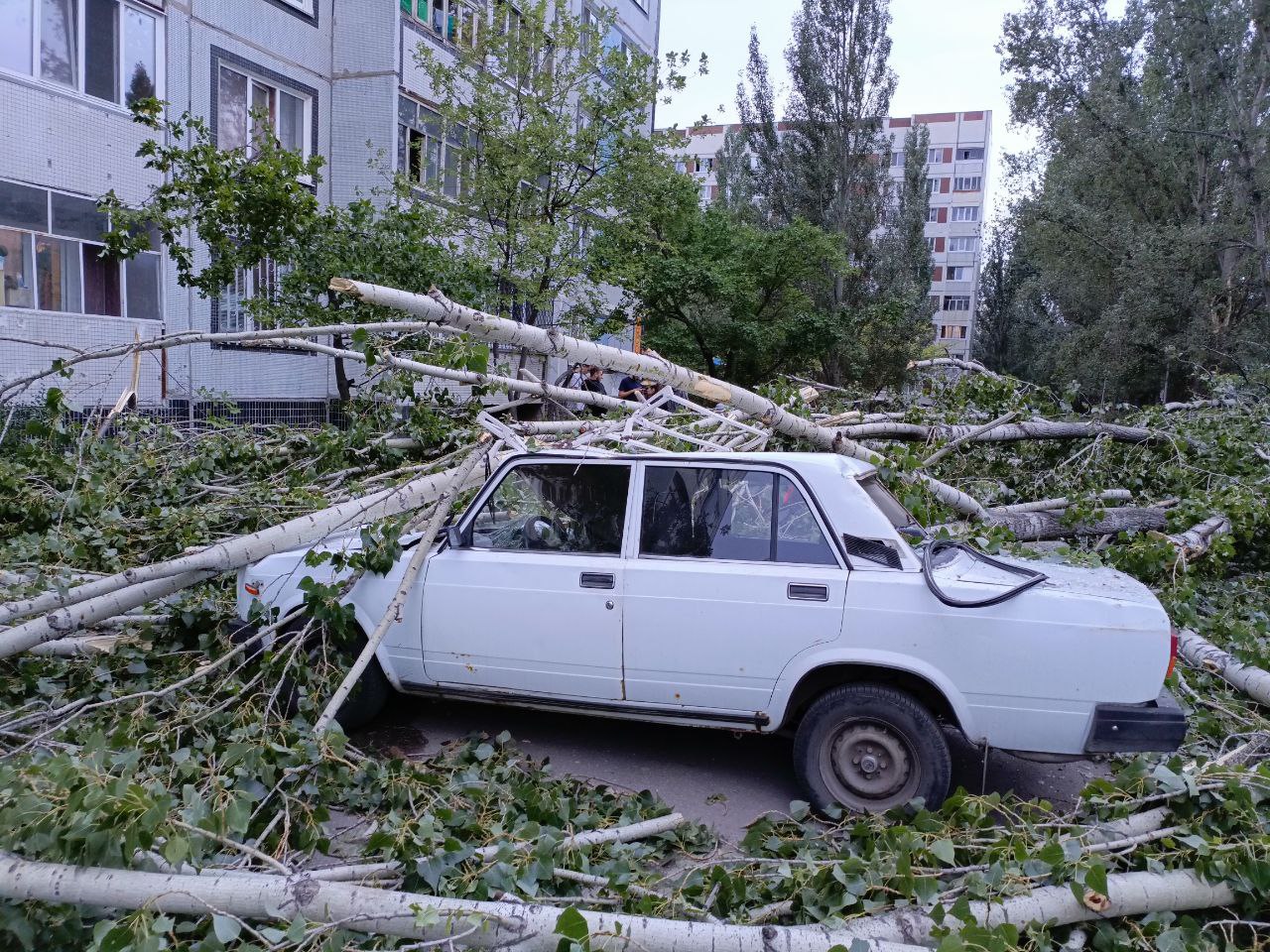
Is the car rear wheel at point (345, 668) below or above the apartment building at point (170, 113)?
below

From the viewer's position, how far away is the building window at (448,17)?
1909 cm

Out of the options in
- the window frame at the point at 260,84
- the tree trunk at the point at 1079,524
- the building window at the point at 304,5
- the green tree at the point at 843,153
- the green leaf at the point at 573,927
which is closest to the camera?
the green leaf at the point at 573,927

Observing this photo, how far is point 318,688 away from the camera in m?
4.82

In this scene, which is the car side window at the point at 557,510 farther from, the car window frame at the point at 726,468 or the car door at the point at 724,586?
the car door at the point at 724,586

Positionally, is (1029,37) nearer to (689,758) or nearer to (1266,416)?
(1266,416)

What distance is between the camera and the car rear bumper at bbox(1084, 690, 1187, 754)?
4090mm

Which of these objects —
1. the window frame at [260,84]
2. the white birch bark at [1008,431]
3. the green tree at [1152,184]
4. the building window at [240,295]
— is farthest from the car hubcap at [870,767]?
the green tree at [1152,184]

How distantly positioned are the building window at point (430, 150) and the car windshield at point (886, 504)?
14281mm

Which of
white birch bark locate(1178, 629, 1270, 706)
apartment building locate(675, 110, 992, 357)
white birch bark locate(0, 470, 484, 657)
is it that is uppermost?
apartment building locate(675, 110, 992, 357)

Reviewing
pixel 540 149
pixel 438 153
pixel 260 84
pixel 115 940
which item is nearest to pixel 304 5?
pixel 260 84

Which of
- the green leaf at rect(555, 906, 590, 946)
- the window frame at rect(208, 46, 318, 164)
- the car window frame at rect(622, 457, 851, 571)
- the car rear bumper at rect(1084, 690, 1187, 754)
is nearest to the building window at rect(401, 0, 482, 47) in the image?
the window frame at rect(208, 46, 318, 164)

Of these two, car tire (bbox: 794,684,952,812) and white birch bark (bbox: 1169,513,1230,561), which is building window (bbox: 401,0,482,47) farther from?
car tire (bbox: 794,684,952,812)

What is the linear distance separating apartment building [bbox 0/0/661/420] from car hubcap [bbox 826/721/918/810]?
373 inches

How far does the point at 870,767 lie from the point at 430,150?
61.7 feet
